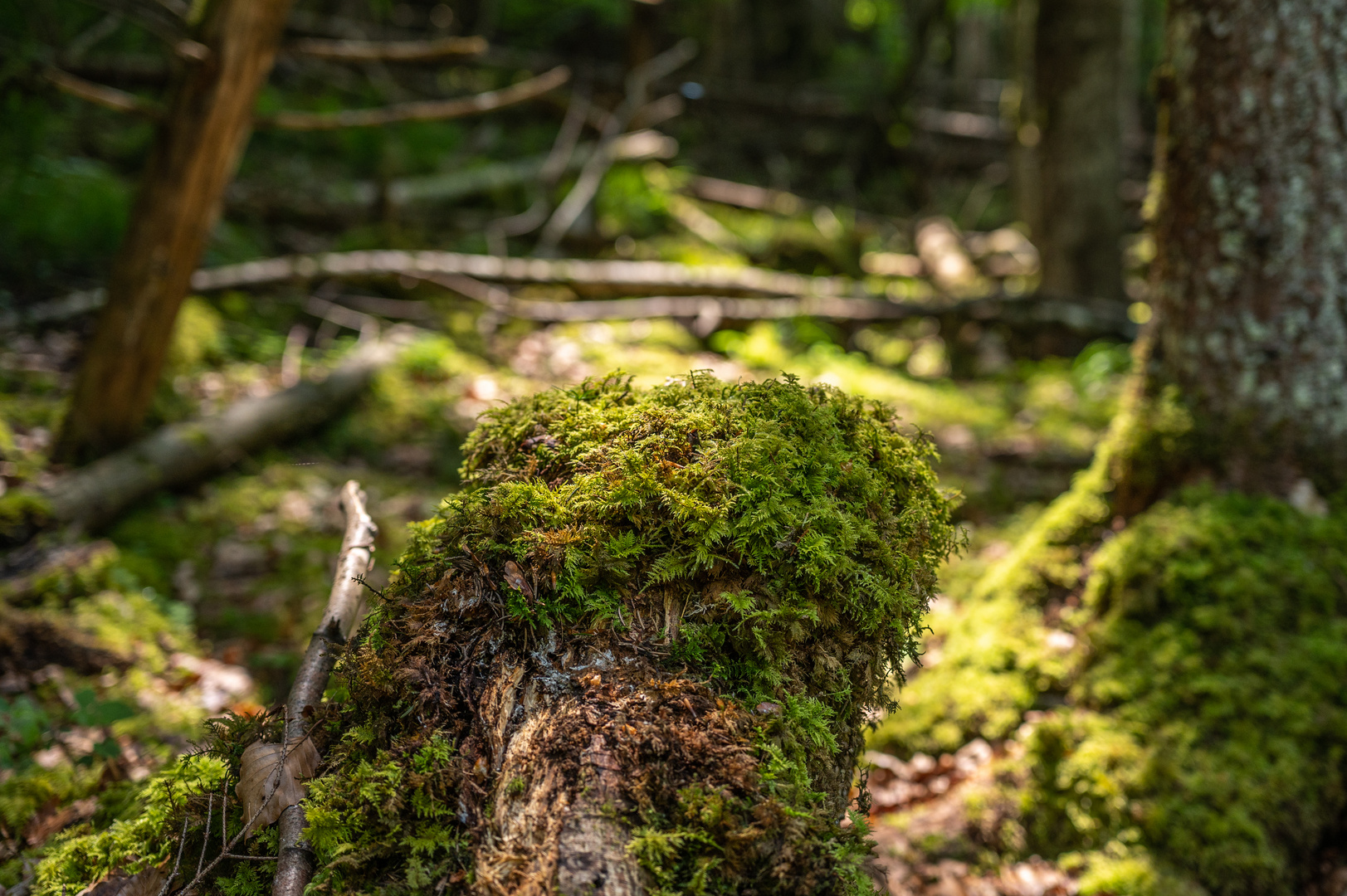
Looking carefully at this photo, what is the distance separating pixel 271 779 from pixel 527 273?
7495 mm

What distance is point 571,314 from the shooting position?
314 inches

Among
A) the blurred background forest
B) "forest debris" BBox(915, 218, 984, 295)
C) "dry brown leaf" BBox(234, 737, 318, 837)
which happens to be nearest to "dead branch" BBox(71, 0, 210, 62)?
the blurred background forest

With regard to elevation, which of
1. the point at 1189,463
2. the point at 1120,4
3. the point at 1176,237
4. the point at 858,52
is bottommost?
the point at 1189,463

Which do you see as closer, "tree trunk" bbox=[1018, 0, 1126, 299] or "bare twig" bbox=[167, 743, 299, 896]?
"bare twig" bbox=[167, 743, 299, 896]

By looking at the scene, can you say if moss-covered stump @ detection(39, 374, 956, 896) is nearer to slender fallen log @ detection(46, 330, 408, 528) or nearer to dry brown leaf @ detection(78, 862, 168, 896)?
dry brown leaf @ detection(78, 862, 168, 896)

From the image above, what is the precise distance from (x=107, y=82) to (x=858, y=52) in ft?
56.4

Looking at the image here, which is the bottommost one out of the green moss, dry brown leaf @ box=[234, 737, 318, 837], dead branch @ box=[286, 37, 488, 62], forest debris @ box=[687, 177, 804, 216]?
the green moss

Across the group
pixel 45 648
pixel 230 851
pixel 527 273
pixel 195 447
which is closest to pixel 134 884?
pixel 230 851

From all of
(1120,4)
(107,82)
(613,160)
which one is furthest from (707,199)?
(107,82)

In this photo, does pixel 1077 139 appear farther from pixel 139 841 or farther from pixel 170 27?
pixel 139 841

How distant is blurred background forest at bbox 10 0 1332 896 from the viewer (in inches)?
103

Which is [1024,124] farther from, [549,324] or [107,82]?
[107,82]

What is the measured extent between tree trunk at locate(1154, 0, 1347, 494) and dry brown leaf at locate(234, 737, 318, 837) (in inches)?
135

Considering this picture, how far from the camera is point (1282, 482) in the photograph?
9.30 feet
